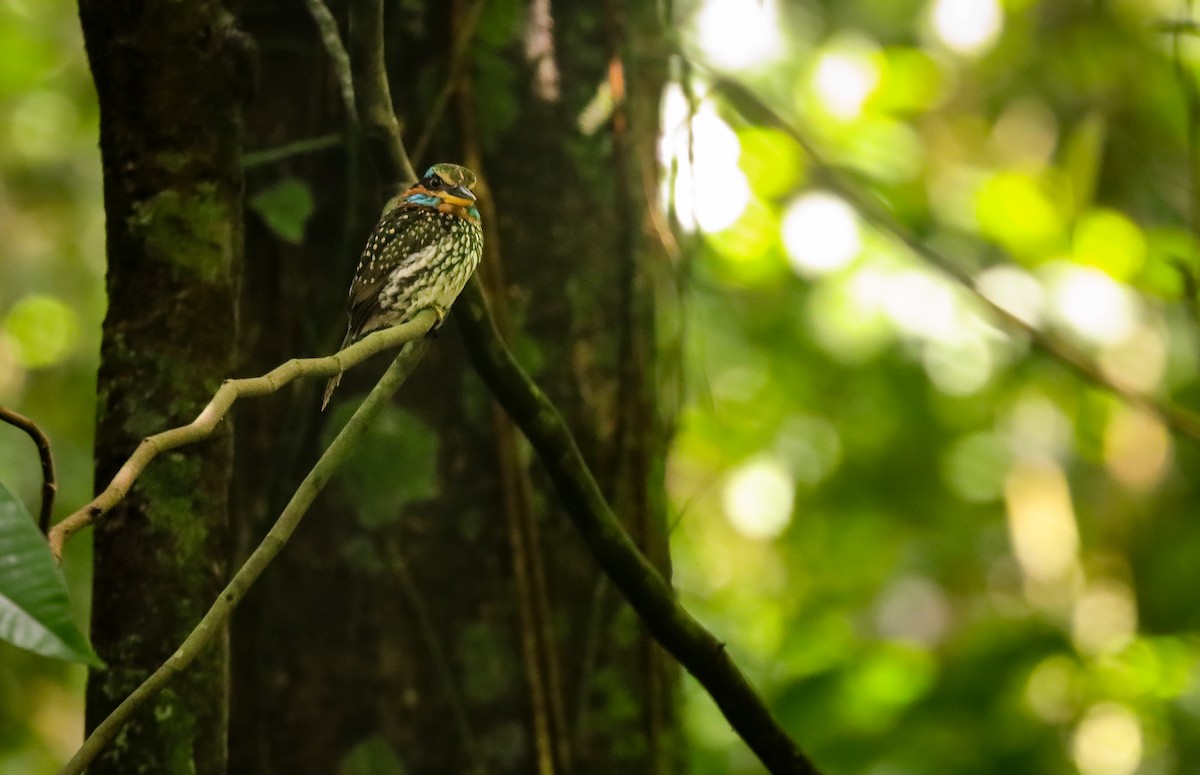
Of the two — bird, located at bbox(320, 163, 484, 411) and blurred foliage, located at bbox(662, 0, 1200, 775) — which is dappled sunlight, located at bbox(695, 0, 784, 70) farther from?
bird, located at bbox(320, 163, 484, 411)

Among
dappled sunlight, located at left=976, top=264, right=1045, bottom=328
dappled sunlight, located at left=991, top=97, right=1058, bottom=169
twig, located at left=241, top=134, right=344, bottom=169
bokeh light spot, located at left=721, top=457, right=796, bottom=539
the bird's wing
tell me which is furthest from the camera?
dappled sunlight, located at left=991, top=97, right=1058, bottom=169

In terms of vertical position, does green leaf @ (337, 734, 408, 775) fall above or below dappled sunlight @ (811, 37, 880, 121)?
below

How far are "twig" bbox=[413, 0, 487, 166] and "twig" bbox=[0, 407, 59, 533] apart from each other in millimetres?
755

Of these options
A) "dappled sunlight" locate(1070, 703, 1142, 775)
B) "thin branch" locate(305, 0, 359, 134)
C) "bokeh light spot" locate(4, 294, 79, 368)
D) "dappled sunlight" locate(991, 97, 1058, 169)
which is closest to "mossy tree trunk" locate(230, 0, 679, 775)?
"thin branch" locate(305, 0, 359, 134)

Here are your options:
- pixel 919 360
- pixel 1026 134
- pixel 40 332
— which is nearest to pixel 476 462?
pixel 40 332

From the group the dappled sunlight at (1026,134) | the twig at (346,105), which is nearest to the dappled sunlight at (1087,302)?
the dappled sunlight at (1026,134)

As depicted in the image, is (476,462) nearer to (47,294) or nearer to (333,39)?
(333,39)

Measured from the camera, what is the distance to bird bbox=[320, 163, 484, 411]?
1.11m

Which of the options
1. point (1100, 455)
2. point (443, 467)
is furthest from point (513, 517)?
point (1100, 455)

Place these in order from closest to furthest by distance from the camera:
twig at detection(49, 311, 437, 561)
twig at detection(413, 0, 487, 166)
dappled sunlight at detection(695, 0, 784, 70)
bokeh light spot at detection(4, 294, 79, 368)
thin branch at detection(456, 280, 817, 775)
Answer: twig at detection(49, 311, 437, 561)
thin branch at detection(456, 280, 817, 775)
twig at detection(413, 0, 487, 166)
dappled sunlight at detection(695, 0, 784, 70)
bokeh light spot at detection(4, 294, 79, 368)

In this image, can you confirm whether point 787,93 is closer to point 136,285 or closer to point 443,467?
point 443,467

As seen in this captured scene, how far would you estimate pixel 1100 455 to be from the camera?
4.42 meters

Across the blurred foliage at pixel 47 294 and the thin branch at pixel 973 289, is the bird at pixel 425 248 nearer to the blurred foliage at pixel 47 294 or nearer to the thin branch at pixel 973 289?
the thin branch at pixel 973 289

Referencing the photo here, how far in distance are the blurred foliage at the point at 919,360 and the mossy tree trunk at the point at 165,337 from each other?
118cm
